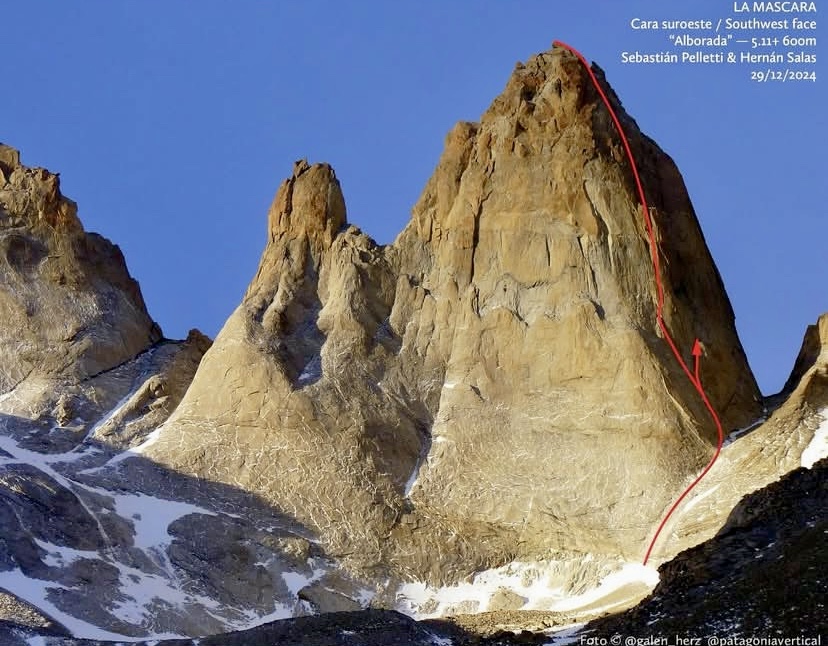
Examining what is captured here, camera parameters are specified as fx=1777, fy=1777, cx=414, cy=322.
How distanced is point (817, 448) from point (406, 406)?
17785 millimetres

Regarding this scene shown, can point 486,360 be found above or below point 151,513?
above

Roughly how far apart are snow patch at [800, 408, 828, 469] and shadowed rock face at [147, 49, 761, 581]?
4696 millimetres

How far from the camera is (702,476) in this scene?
6969 cm

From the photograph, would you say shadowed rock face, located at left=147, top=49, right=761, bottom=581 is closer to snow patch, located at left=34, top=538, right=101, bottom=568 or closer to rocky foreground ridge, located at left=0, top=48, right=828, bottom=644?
rocky foreground ridge, located at left=0, top=48, right=828, bottom=644

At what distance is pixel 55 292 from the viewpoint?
8644 cm

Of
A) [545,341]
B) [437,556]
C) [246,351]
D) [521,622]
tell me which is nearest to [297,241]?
[246,351]

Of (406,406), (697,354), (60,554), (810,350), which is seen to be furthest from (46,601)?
(810,350)

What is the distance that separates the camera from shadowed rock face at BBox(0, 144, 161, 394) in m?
83.4

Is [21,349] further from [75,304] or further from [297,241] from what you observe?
[297,241]

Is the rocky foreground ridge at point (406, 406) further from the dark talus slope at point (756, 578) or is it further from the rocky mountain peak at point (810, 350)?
the dark talus slope at point (756, 578)

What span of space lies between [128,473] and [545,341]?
61.0 ft

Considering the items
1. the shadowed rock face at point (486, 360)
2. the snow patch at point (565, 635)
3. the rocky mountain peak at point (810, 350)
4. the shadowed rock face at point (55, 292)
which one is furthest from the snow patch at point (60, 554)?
the rocky mountain peak at point (810, 350)

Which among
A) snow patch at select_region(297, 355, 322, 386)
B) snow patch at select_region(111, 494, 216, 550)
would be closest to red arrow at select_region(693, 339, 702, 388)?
snow patch at select_region(297, 355, 322, 386)

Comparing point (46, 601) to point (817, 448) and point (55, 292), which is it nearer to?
point (55, 292)
